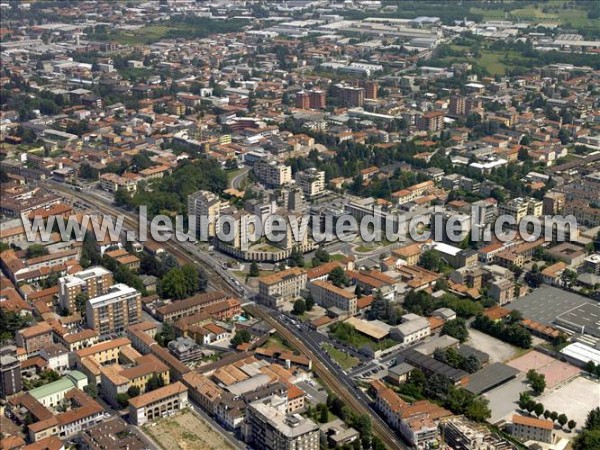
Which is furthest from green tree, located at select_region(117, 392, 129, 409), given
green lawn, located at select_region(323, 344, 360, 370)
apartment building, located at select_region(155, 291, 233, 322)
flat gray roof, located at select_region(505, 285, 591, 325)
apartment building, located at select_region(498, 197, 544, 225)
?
apartment building, located at select_region(498, 197, 544, 225)

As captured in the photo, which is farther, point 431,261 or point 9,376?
point 431,261

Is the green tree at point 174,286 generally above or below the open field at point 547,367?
above

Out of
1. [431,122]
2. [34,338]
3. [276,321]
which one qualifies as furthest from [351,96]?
[34,338]

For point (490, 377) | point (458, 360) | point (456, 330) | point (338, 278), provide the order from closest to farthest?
1. point (490, 377)
2. point (458, 360)
3. point (456, 330)
4. point (338, 278)

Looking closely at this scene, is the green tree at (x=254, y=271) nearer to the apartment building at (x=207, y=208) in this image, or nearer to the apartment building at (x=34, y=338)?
the apartment building at (x=207, y=208)

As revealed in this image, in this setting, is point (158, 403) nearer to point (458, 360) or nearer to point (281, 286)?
point (281, 286)

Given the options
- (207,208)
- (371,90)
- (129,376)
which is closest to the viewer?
(129,376)

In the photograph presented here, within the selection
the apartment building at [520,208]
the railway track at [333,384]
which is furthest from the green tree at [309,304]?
the apartment building at [520,208]

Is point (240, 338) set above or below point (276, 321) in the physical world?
above
